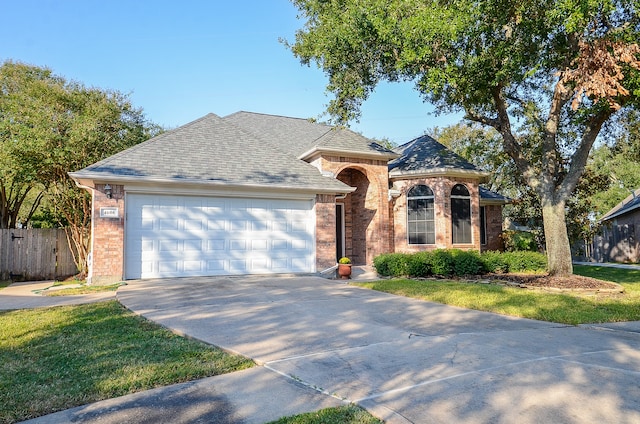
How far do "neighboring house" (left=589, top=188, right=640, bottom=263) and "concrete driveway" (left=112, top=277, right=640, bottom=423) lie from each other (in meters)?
21.2

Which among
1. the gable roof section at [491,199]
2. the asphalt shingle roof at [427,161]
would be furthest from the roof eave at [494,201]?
the asphalt shingle roof at [427,161]

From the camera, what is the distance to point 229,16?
44.1ft

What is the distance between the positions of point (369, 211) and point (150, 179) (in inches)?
323

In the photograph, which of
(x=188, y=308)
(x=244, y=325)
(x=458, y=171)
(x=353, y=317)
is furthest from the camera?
(x=458, y=171)

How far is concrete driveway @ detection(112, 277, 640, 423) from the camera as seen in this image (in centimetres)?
310

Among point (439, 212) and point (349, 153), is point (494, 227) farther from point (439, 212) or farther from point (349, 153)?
point (349, 153)

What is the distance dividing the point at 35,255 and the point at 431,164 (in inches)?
566

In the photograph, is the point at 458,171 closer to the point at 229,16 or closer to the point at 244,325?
the point at 229,16

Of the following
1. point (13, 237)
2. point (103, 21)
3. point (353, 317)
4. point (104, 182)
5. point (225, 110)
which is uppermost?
point (103, 21)

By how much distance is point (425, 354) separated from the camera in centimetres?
444

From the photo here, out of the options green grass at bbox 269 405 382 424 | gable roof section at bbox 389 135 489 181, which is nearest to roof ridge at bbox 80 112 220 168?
gable roof section at bbox 389 135 489 181

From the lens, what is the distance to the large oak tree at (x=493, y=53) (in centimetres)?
827

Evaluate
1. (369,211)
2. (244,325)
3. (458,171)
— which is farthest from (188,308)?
(458,171)

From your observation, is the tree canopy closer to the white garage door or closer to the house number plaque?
the house number plaque
